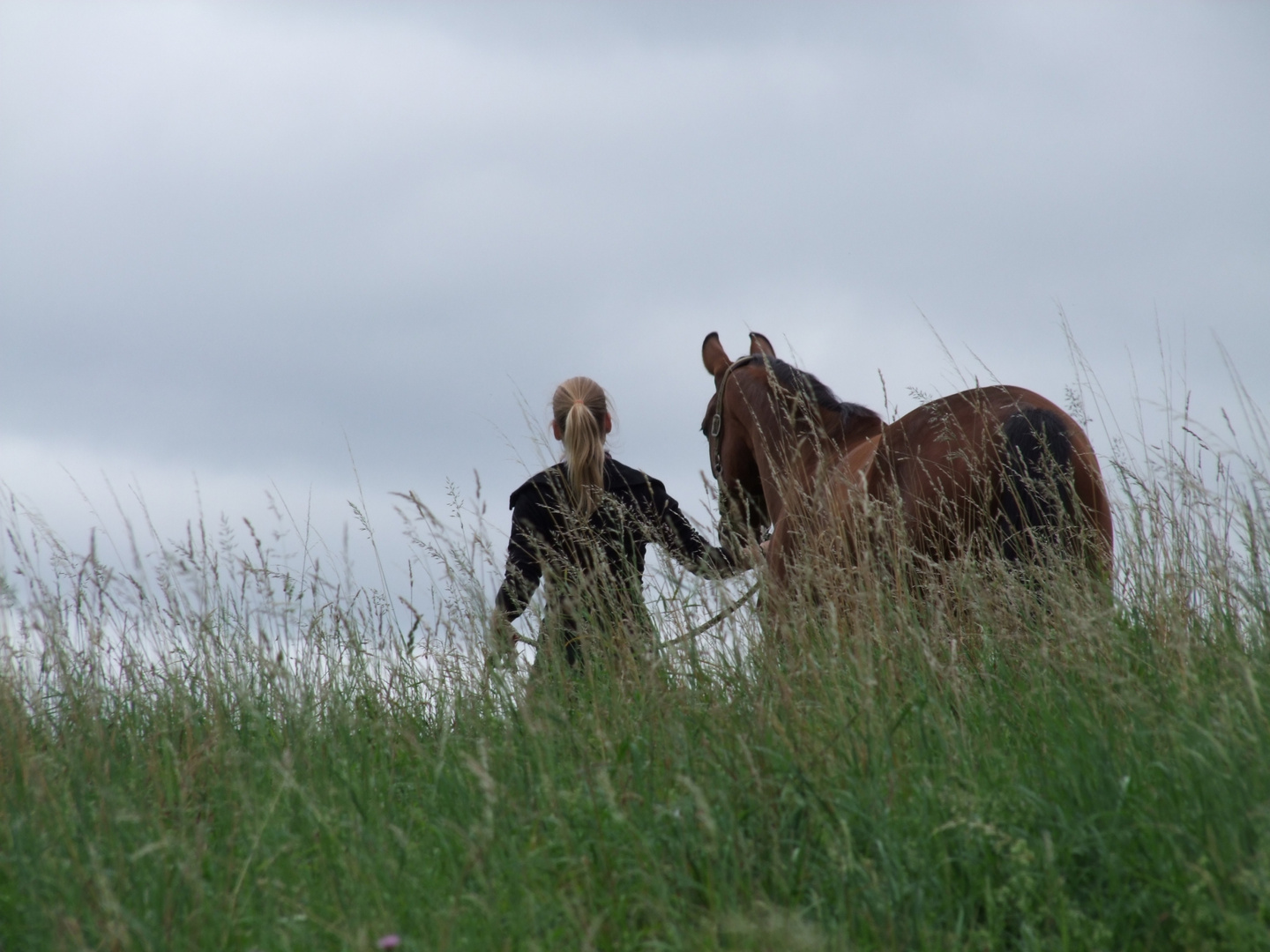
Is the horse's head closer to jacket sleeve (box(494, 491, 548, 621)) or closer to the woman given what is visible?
the woman

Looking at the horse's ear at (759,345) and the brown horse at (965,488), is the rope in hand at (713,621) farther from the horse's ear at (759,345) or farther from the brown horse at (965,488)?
the horse's ear at (759,345)

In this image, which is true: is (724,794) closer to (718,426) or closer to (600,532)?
(600,532)

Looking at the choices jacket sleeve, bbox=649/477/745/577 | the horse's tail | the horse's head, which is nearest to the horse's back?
the horse's tail

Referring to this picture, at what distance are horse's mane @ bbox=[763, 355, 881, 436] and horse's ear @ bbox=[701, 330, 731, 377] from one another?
2.67 ft

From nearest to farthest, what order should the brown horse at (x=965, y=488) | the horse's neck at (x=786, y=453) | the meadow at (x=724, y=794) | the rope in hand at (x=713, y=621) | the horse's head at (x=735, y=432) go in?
the meadow at (x=724, y=794), the rope in hand at (x=713, y=621), the brown horse at (x=965, y=488), the horse's neck at (x=786, y=453), the horse's head at (x=735, y=432)

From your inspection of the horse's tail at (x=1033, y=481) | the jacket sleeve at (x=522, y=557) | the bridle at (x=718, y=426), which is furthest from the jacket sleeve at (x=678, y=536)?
the bridle at (x=718, y=426)

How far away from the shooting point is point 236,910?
7.11ft

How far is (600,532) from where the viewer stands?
444 cm

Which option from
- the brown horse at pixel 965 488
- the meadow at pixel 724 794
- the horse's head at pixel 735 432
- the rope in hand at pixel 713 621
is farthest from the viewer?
the horse's head at pixel 735 432

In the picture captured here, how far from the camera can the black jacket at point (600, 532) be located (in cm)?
431

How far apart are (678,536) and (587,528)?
585mm

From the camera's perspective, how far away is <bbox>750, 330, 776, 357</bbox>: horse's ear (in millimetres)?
6160

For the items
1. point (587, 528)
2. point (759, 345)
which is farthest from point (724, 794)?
point (759, 345)

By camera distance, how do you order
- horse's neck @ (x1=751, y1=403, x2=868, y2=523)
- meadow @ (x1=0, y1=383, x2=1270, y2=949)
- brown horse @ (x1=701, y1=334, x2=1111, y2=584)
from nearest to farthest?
1. meadow @ (x1=0, y1=383, x2=1270, y2=949)
2. brown horse @ (x1=701, y1=334, x2=1111, y2=584)
3. horse's neck @ (x1=751, y1=403, x2=868, y2=523)
